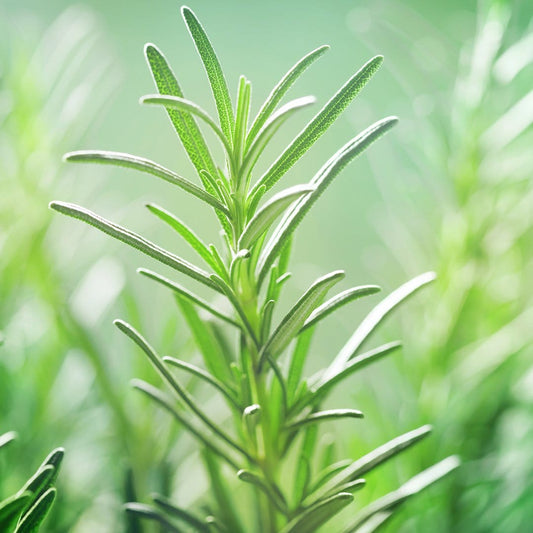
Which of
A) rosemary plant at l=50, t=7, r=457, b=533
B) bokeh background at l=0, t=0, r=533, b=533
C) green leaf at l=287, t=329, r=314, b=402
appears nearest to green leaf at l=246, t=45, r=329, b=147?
rosemary plant at l=50, t=7, r=457, b=533

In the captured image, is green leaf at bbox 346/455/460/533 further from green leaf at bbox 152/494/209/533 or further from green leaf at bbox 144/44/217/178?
green leaf at bbox 144/44/217/178

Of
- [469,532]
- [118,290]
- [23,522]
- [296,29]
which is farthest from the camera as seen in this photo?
[296,29]

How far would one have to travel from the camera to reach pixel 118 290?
1.69 feet

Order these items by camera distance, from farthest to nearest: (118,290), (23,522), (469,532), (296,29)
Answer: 1. (296,29)
2. (118,290)
3. (469,532)
4. (23,522)

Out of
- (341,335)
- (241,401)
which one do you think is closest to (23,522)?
(241,401)

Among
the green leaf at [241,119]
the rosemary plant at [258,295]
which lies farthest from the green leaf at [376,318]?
the green leaf at [241,119]

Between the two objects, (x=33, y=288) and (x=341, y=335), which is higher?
(x=33, y=288)

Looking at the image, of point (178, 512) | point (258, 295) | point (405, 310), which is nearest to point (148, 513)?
point (178, 512)

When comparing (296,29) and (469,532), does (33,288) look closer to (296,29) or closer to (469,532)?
(469,532)

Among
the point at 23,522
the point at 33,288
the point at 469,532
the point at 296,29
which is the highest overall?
the point at 296,29

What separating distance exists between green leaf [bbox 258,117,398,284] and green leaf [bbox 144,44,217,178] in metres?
0.04

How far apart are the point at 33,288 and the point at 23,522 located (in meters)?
0.28

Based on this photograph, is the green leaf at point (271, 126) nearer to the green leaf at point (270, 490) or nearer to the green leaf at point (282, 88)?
the green leaf at point (282, 88)

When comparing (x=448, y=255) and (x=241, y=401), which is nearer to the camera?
(x=241, y=401)
